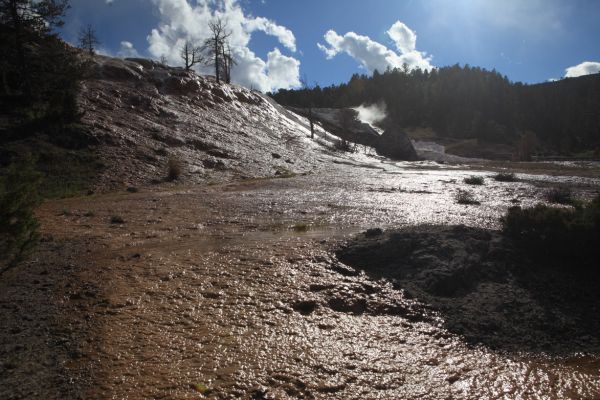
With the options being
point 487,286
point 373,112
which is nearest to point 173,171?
point 487,286

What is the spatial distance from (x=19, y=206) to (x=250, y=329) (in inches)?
112

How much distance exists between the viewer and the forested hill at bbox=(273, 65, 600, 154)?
8481 cm

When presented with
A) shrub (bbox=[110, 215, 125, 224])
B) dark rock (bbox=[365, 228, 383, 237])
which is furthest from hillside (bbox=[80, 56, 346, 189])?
dark rock (bbox=[365, 228, 383, 237])

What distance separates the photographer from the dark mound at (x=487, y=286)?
167 inches

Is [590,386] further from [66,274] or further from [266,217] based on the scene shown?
[266,217]

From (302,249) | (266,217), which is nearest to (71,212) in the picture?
(266,217)

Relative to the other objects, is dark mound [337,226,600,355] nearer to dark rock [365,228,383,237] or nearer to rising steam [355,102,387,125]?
dark rock [365,228,383,237]

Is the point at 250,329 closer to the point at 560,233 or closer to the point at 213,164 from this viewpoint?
the point at 560,233

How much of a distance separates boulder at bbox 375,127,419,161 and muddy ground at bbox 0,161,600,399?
36755 mm

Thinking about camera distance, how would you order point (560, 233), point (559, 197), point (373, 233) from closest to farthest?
point (560, 233) → point (373, 233) → point (559, 197)

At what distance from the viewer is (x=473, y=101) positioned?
95.9 meters

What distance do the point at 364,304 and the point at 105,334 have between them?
2.87 m

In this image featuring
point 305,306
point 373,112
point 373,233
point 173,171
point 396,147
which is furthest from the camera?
point 373,112

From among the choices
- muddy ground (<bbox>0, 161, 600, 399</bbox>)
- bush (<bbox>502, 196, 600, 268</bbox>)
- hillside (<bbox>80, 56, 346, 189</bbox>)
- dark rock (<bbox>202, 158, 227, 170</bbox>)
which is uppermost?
hillside (<bbox>80, 56, 346, 189</bbox>)
